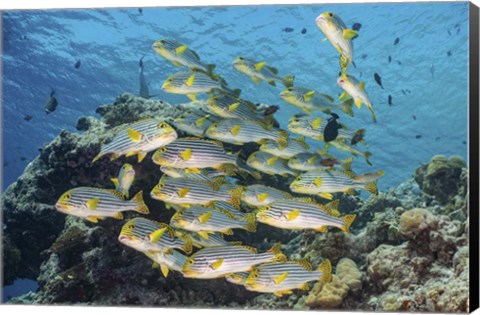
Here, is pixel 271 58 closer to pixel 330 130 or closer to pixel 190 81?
pixel 330 130

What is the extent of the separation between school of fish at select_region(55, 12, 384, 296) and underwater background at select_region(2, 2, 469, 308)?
227 inches

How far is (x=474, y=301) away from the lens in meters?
5.70

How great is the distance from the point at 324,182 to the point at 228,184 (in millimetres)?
1039

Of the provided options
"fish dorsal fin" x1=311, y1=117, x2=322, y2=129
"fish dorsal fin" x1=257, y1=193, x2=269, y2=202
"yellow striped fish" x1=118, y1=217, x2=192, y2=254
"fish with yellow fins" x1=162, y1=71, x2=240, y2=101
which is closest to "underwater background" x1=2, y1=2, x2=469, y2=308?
"fish dorsal fin" x1=311, y1=117, x2=322, y2=129

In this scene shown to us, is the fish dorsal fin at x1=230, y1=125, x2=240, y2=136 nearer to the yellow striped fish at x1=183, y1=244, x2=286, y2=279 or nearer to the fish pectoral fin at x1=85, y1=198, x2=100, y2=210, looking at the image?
the yellow striped fish at x1=183, y1=244, x2=286, y2=279

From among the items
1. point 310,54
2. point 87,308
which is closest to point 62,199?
point 87,308

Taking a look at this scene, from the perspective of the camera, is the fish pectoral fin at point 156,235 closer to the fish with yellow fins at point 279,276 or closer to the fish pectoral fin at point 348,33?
the fish with yellow fins at point 279,276

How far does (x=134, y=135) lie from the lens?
16.8 ft

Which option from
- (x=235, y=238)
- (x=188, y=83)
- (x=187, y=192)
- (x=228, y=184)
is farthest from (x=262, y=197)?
(x=235, y=238)

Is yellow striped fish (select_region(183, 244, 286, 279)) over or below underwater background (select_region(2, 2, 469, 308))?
below

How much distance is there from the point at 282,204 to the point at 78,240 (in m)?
3.74

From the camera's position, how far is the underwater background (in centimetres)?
1367

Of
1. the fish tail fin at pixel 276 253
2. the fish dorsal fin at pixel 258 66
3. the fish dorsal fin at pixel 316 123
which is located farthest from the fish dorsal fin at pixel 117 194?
the fish dorsal fin at pixel 316 123

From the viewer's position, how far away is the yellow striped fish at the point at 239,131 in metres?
5.94
